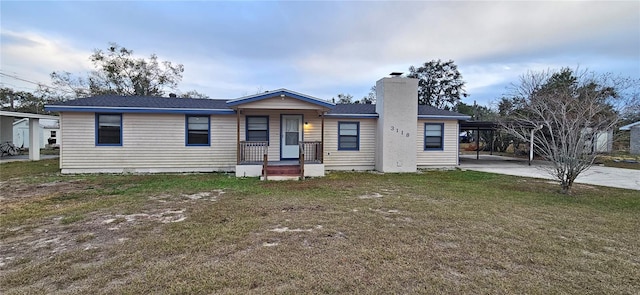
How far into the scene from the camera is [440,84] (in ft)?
115

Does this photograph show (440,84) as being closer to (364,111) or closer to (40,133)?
(364,111)

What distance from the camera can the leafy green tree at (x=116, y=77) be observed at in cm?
2439

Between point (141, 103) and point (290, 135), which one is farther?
point (290, 135)

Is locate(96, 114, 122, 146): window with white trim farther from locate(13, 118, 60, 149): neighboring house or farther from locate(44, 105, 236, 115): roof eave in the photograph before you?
locate(13, 118, 60, 149): neighboring house

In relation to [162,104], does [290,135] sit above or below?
below

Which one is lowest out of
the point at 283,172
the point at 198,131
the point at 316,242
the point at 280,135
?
the point at 316,242

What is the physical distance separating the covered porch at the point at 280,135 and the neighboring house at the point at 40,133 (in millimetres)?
16614

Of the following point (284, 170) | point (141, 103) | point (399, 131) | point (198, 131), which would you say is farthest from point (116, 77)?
point (399, 131)

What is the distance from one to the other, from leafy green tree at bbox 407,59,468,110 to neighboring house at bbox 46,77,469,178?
23986mm

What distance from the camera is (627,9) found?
11.1 metres

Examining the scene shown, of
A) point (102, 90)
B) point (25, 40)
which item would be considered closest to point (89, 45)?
point (102, 90)

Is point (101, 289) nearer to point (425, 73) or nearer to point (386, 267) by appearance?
point (386, 267)

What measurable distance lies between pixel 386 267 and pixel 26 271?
3548mm

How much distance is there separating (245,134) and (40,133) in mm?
24239
